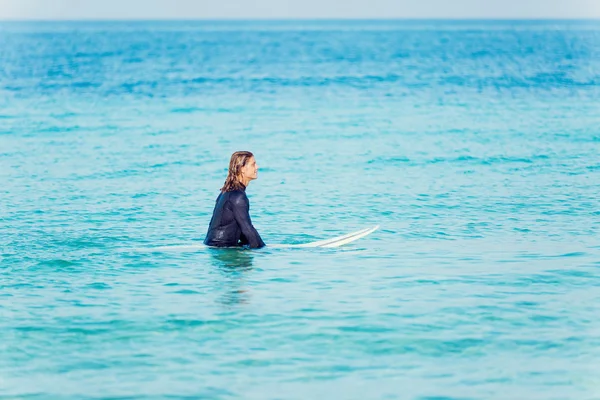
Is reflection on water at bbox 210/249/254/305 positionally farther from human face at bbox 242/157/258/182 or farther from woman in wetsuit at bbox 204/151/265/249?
human face at bbox 242/157/258/182

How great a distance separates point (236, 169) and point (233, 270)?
4.56 feet

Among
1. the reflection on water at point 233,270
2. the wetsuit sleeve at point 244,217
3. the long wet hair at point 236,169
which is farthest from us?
the wetsuit sleeve at point 244,217

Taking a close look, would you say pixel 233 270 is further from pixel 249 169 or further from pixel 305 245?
pixel 305 245

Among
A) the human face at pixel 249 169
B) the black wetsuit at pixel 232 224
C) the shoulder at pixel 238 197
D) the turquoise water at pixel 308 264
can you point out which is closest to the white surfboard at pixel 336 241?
the turquoise water at pixel 308 264

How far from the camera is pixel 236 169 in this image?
47.2 ft

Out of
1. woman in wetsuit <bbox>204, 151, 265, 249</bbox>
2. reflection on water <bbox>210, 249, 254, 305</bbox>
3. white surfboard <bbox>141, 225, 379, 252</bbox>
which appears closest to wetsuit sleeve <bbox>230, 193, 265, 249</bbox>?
woman in wetsuit <bbox>204, 151, 265, 249</bbox>

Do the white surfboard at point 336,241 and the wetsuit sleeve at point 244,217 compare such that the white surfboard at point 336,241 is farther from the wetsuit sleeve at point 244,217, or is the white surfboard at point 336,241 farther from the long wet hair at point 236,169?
the long wet hair at point 236,169

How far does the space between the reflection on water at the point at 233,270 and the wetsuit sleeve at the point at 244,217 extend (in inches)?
10.6

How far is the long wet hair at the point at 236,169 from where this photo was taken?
14299mm

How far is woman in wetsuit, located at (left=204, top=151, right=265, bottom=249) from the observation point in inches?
565

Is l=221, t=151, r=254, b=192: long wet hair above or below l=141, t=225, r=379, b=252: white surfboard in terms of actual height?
above

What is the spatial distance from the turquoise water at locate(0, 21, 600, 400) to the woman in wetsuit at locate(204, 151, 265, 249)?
1.03 feet

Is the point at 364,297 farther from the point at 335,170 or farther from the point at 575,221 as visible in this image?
the point at 335,170

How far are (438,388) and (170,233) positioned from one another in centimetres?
834
